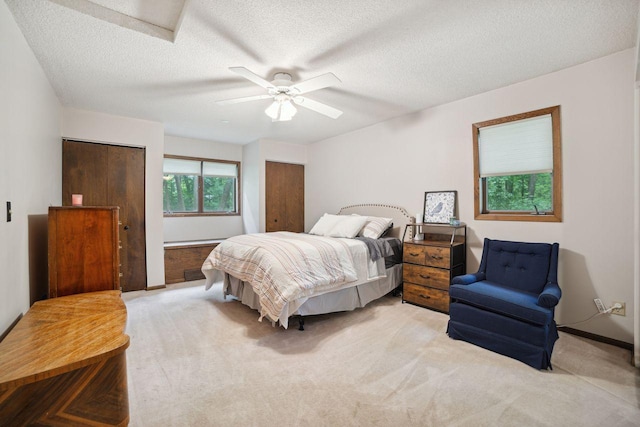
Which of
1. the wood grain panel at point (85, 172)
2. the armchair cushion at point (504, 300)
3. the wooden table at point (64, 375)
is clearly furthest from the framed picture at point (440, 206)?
the wood grain panel at point (85, 172)

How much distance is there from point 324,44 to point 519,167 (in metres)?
2.43

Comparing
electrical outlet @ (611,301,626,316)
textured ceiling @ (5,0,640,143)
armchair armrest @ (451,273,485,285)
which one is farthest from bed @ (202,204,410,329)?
electrical outlet @ (611,301,626,316)

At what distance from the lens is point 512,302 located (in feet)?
7.43

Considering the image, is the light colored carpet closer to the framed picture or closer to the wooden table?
the wooden table

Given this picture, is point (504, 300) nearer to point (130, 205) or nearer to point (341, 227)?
point (341, 227)

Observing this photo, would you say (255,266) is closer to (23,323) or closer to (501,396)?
(23,323)

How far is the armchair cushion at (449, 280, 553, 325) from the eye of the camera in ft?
6.98

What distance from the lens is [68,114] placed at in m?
3.70

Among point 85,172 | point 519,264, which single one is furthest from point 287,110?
point 85,172

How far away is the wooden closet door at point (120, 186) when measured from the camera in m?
3.80

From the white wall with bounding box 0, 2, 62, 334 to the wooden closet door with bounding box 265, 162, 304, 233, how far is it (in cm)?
325

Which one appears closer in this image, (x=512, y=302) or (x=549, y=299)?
(x=549, y=299)

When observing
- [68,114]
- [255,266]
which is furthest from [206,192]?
[255,266]

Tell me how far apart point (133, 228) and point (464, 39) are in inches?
183
